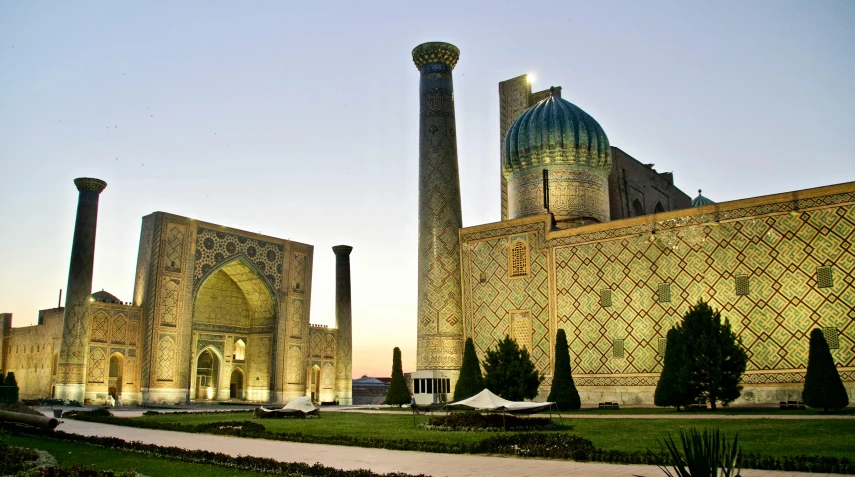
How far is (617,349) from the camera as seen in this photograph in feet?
54.3

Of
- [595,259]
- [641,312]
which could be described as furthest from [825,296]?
[595,259]

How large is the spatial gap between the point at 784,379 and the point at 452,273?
9107mm

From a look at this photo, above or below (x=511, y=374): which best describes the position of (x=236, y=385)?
below

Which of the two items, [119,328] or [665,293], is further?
[119,328]

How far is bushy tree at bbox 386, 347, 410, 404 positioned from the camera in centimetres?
2020

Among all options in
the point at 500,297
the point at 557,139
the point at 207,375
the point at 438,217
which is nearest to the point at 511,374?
the point at 500,297

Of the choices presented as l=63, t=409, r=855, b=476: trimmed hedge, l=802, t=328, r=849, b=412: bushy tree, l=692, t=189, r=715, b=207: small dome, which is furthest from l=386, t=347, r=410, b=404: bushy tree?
l=692, t=189, r=715, b=207: small dome

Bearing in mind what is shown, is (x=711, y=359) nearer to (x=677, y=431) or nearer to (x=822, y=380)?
(x=822, y=380)

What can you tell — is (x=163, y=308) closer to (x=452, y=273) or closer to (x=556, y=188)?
(x=452, y=273)

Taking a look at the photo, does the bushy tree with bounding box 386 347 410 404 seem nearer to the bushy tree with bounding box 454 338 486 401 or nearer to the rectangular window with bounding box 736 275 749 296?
the bushy tree with bounding box 454 338 486 401

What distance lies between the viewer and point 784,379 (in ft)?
46.3

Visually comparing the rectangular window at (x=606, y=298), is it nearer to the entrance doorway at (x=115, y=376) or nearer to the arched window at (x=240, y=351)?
the entrance doorway at (x=115, y=376)

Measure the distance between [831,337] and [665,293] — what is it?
349 centimetres

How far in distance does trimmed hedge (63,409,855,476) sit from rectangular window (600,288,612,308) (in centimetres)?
954
